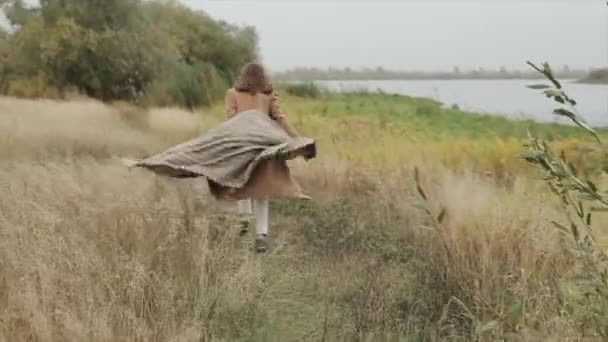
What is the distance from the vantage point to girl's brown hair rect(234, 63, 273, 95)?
817cm

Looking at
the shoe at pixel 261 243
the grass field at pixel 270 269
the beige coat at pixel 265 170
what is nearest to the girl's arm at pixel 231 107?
the beige coat at pixel 265 170

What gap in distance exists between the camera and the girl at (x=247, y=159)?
775cm

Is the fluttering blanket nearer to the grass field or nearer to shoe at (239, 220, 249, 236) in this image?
the grass field

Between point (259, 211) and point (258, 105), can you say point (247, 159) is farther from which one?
point (258, 105)

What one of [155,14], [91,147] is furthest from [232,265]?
[155,14]

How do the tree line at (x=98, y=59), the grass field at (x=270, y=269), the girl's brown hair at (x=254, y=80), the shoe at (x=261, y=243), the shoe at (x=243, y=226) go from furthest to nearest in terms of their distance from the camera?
the tree line at (x=98, y=59)
the girl's brown hair at (x=254, y=80)
the shoe at (x=261, y=243)
the shoe at (x=243, y=226)
the grass field at (x=270, y=269)

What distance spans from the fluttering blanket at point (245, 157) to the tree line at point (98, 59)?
27238 mm

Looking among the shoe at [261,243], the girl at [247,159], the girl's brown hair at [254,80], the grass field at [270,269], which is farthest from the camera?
the girl's brown hair at [254,80]

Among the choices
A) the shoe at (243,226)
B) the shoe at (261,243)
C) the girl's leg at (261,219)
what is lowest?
the shoe at (261,243)

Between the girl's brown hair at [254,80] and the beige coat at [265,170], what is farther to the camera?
the girl's brown hair at [254,80]

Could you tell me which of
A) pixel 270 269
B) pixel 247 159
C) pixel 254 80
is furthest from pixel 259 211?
pixel 270 269

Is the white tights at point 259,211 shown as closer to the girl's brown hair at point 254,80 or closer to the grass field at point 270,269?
the grass field at point 270,269

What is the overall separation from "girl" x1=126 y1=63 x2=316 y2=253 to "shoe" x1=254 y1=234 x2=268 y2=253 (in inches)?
0.5

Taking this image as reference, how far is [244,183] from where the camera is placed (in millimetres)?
7770
